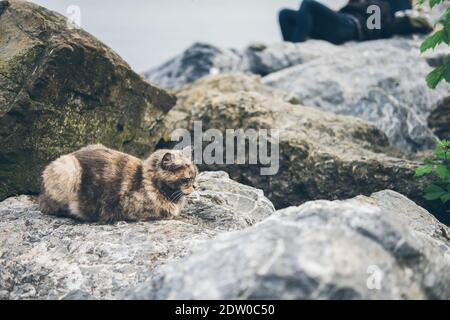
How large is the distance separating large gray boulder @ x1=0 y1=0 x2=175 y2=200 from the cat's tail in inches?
49.3

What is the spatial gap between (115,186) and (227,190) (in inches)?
79.1

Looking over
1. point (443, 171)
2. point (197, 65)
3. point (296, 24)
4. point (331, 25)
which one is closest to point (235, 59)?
point (197, 65)

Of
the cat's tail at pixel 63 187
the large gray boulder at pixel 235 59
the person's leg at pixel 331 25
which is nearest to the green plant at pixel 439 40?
the cat's tail at pixel 63 187

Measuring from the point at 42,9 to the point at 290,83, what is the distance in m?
8.20

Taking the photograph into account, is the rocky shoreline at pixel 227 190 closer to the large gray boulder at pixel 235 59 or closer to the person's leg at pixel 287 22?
the large gray boulder at pixel 235 59

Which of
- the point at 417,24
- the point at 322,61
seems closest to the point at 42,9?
the point at 322,61

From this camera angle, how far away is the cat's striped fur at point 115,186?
7.20m

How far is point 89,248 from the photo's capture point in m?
6.54

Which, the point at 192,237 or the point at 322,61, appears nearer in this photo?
the point at 192,237

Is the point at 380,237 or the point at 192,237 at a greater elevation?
the point at 380,237

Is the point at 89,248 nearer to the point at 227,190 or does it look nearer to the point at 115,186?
the point at 115,186

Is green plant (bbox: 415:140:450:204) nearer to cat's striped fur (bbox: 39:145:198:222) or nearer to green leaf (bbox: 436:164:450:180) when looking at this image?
green leaf (bbox: 436:164:450:180)

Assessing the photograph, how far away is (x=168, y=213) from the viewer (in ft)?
24.2
